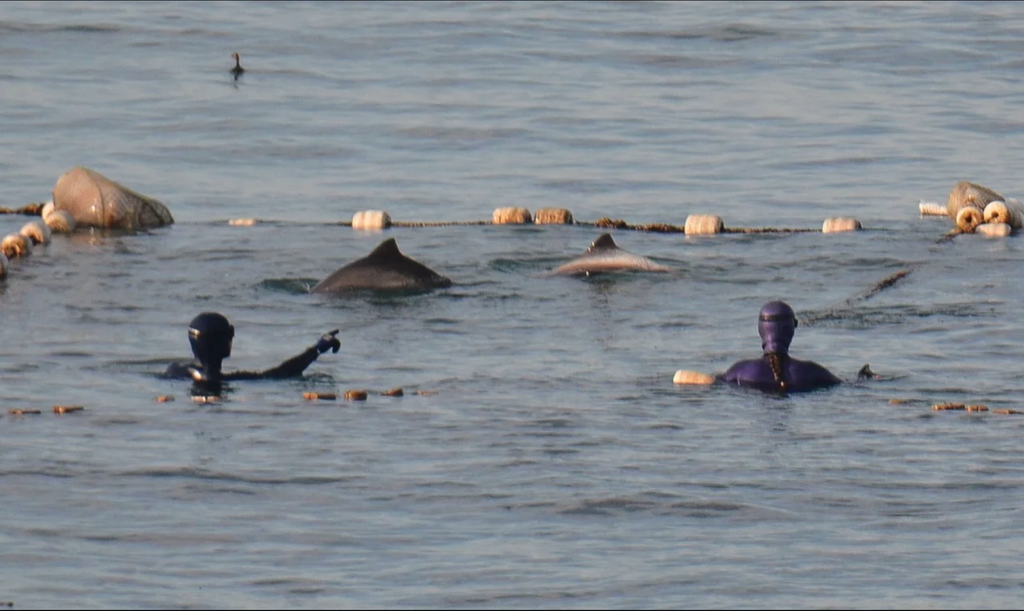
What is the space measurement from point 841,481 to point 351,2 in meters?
32.1

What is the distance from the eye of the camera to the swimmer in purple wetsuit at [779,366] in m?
14.4

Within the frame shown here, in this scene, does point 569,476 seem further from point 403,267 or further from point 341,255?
point 341,255

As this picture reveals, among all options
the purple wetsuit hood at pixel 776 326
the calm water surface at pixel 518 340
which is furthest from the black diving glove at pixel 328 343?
the purple wetsuit hood at pixel 776 326

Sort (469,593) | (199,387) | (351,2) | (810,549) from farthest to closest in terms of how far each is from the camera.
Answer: (351,2) < (199,387) < (810,549) < (469,593)

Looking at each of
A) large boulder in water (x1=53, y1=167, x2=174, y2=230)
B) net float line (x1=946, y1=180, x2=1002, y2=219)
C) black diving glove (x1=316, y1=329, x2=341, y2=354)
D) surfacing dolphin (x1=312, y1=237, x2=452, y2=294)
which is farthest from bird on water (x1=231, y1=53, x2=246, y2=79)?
black diving glove (x1=316, y1=329, x2=341, y2=354)

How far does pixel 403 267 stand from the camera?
1825 cm

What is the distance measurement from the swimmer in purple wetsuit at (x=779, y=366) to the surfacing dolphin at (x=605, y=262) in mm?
4519

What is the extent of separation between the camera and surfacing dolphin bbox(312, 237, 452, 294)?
18.2 m

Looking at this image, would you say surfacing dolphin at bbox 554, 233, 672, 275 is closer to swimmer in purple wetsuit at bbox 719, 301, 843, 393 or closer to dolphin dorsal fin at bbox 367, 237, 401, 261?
dolphin dorsal fin at bbox 367, 237, 401, 261

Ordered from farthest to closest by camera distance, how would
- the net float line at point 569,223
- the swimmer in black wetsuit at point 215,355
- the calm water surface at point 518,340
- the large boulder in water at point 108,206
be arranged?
the large boulder in water at point 108,206 → the net float line at point 569,223 → the swimmer in black wetsuit at point 215,355 → the calm water surface at point 518,340

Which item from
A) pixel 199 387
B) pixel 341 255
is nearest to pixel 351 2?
pixel 341 255

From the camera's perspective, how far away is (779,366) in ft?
47.3

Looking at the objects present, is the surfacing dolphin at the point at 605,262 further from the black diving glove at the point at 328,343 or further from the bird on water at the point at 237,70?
the bird on water at the point at 237,70

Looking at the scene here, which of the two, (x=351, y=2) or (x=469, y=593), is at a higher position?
(x=351, y=2)
